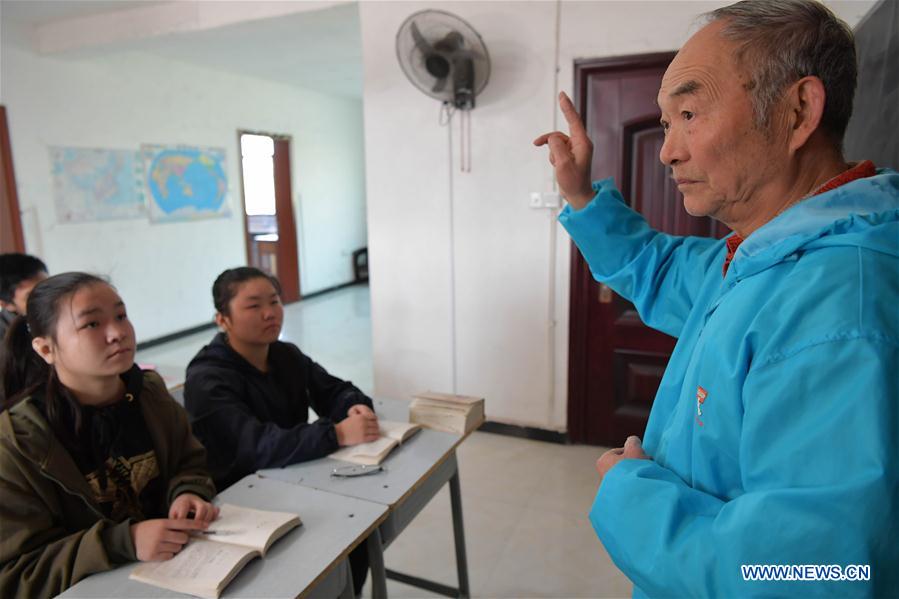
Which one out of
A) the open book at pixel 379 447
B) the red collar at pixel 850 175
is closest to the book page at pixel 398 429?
the open book at pixel 379 447

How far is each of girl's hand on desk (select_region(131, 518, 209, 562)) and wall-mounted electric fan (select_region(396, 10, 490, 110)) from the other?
242 cm

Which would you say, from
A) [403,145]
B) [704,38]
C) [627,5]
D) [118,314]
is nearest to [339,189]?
[403,145]

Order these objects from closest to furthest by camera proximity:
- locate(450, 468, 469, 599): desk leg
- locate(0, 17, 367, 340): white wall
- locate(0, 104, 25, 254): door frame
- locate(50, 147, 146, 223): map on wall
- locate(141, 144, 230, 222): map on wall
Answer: locate(450, 468, 469, 599): desk leg < locate(0, 104, 25, 254): door frame < locate(0, 17, 367, 340): white wall < locate(50, 147, 146, 223): map on wall < locate(141, 144, 230, 222): map on wall

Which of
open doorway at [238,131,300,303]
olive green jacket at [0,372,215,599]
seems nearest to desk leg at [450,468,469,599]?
olive green jacket at [0,372,215,599]

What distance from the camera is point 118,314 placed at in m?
1.39

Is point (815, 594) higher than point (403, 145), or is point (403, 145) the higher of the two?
point (403, 145)

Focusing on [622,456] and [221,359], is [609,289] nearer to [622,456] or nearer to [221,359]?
[221,359]

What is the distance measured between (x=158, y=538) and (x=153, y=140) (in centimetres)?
503

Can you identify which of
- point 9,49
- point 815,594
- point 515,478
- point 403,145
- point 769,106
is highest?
point 9,49

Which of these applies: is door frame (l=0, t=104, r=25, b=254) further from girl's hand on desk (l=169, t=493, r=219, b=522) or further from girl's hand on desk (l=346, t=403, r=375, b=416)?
girl's hand on desk (l=169, t=493, r=219, b=522)

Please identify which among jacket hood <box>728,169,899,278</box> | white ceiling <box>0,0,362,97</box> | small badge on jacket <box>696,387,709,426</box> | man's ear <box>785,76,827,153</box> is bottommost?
small badge on jacket <box>696,387,709,426</box>

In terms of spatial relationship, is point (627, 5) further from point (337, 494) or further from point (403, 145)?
point (337, 494)

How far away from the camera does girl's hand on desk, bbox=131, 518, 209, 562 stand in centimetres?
111

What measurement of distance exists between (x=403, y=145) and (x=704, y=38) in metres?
2.69
